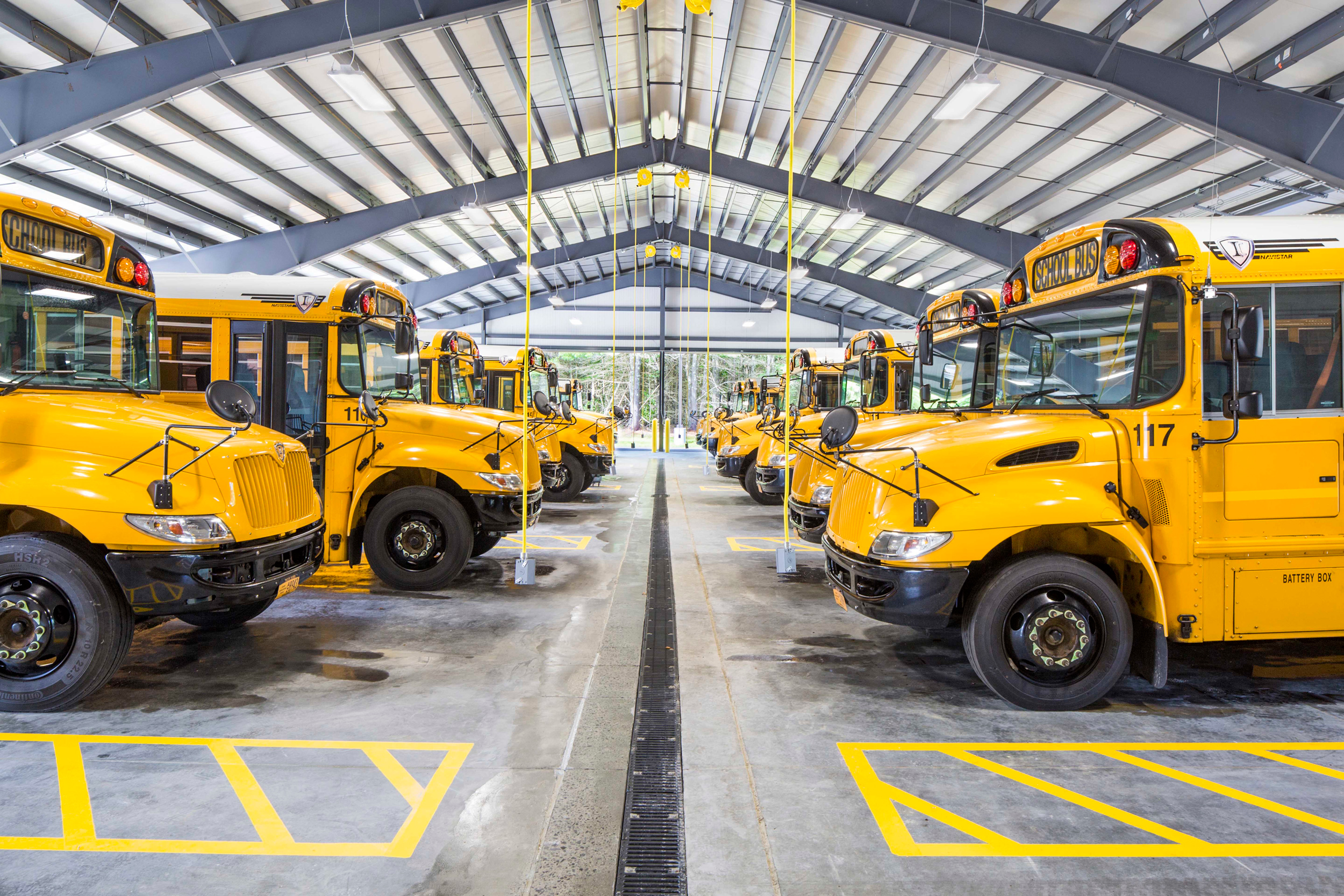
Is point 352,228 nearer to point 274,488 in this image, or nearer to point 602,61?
point 602,61

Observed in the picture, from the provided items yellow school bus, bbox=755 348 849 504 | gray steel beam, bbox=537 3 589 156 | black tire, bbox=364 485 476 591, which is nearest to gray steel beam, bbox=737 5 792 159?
gray steel beam, bbox=537 3 589 156

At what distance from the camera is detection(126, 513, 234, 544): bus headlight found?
157 inches

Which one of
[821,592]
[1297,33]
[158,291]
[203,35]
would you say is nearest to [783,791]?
[821,592]

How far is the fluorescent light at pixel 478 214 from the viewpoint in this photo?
17.6m

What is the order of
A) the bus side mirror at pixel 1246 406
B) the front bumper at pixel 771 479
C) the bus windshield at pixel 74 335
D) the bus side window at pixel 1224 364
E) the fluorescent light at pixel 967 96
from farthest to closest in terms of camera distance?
the front bumper at pixel 771 479 → the fluorescent light at pixel 967 96 → the bus windshield at pixel 74 335 → the bus side window at pixel 1224 364 → the bus side mirror at pixel 1246 406

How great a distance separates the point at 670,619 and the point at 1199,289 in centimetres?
415

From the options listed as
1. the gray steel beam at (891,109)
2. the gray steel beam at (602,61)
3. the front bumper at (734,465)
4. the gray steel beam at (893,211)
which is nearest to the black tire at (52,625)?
the front bumper at (734,465)

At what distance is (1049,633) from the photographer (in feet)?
13.5

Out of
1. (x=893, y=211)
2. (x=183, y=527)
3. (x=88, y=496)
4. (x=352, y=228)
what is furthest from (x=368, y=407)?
(x=893, y=211)

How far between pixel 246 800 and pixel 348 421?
409cm

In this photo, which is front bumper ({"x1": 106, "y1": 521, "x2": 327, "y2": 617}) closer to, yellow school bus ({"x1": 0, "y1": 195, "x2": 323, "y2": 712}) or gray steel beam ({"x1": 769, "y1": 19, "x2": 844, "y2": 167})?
yellow school bus ({"x1": 0, "y1": 195, "x2": 323, "y2": 712})

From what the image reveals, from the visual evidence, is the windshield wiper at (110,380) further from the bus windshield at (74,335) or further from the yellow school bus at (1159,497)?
the yellow school bus at (1159,497)

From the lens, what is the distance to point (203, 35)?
9.84 metres

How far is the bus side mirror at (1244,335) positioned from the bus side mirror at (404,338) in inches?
241
